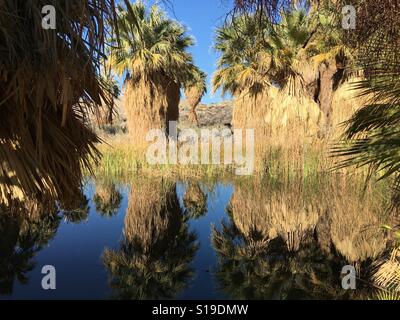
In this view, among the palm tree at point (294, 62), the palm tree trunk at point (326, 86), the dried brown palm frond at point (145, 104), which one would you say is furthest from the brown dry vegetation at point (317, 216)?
the dried brown palm frond at point (145, 104)

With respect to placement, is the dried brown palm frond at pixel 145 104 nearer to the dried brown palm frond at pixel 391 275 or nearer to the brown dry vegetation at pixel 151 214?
the brown dry vegetation at pixel 151 214

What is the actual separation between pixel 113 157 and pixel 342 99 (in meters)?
9.18

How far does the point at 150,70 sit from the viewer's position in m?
21.0

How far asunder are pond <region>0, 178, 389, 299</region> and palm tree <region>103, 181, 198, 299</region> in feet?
0.06

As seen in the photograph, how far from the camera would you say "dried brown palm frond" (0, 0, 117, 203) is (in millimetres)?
3520

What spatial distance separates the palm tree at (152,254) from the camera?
6008mm

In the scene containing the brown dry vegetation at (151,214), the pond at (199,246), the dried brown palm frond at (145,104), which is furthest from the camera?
the dried brown palm frond at (145,104)

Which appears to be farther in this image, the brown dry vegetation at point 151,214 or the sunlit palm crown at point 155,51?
the sunlit palm crown at point 155,51

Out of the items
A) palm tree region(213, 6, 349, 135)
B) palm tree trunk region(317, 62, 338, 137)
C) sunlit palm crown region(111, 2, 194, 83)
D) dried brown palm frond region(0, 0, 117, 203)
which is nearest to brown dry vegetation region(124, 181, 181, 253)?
dried brown palm frond region(0, 0, 117, 203)

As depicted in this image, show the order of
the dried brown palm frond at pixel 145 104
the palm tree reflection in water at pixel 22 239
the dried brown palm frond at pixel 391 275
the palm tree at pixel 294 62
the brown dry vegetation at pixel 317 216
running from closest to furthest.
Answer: the dried brown palm frond at pixel 391 275 → the palm tree reflection in water at pixel 22 239 → the brown dry vegetation at pixel 317 216 → the palm tree at pixel 294 62 → the dried brown palm frond at pixel 145 104

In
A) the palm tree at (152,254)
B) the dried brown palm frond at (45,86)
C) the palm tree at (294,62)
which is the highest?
the palm tree at (294,62)

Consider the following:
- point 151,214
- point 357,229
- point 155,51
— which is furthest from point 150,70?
point 357,229

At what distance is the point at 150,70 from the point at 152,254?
48.2 ft

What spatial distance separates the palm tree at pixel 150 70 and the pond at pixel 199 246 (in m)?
8.57
